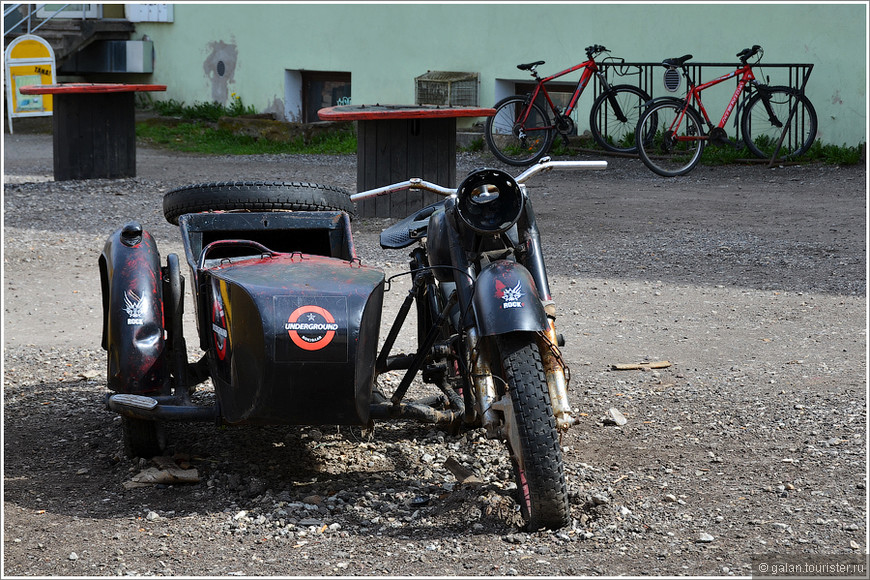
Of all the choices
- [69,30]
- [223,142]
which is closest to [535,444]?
[223,142]

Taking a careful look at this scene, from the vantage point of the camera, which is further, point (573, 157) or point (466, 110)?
point (573, 157)

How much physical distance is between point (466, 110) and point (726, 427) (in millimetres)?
5259

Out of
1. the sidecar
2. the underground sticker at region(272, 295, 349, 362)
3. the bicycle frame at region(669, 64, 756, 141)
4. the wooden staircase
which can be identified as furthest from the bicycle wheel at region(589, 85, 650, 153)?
the underground sticker at region(272, 295, 349, 362)

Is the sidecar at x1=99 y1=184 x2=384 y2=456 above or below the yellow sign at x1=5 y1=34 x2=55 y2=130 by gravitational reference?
below

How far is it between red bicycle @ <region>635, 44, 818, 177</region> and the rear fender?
8848 millimetres

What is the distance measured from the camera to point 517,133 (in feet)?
42.3

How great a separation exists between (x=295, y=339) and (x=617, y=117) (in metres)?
10.7

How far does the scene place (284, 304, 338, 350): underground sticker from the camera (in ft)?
10.3

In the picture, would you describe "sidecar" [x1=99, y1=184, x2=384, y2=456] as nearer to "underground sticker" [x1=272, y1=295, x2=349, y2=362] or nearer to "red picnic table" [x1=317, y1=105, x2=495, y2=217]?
"underground sticker" [x1=272, y1=295, x2=349, y2=362]

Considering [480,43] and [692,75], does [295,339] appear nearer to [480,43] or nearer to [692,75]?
[692,75]

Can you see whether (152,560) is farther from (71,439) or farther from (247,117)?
(247,117)

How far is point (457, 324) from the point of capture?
3604 millimetres

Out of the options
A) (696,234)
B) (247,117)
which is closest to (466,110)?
(696,234)

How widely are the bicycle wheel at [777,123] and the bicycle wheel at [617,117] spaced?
1290 mm
